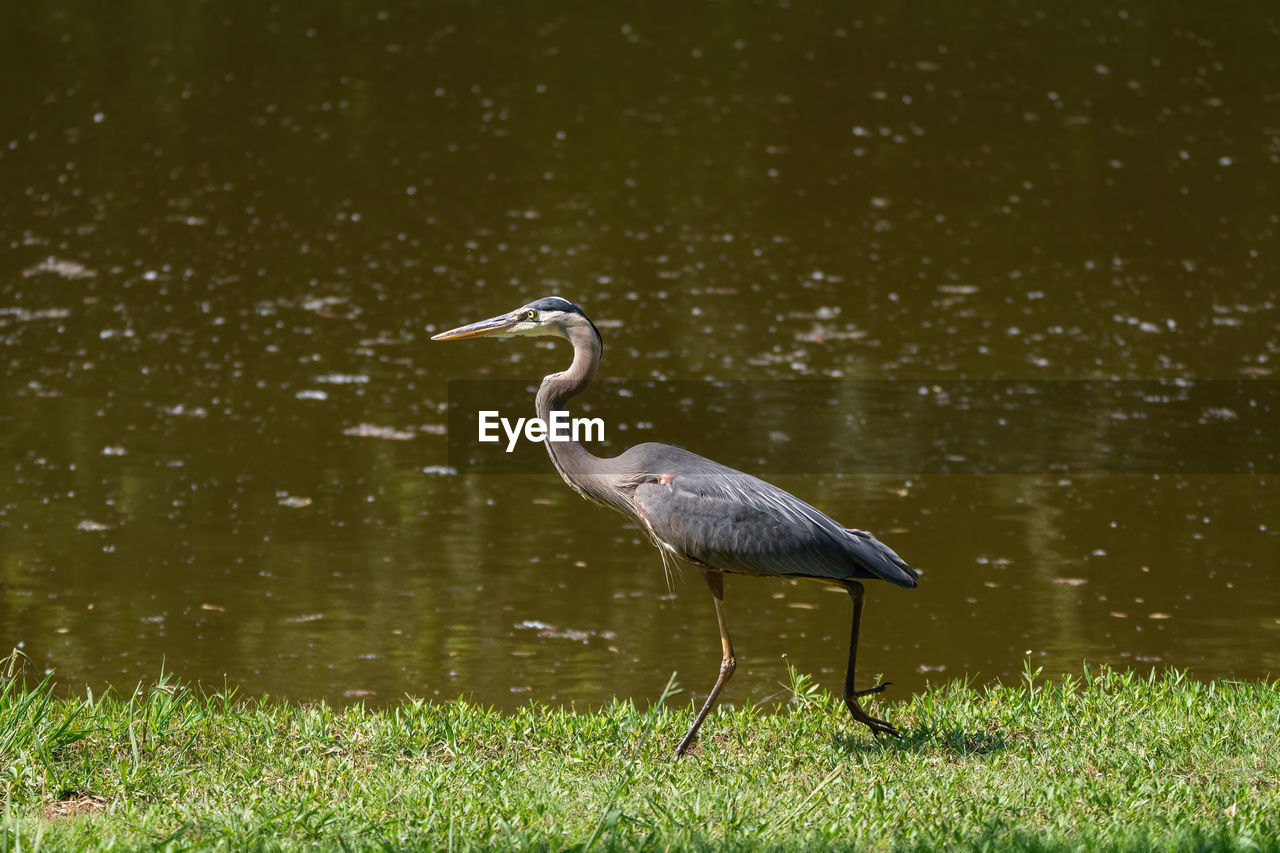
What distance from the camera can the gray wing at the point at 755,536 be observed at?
5555 millimetres

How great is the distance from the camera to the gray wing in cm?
555

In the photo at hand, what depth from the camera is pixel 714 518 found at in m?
5.57

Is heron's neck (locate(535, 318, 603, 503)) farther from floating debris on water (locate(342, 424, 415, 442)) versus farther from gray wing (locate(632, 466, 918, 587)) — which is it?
floating debris on water (locate(342, 424, 415, 442))

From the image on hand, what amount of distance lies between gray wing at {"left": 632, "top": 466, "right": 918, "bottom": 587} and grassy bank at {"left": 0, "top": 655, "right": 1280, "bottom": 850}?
672mm

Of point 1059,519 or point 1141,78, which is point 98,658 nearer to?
point 1059,519

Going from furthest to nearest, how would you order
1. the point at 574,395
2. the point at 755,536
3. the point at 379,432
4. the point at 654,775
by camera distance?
1. the point at 379,432
2. the point at 574,395
3. the point at 755,536
4. the point at 654,775

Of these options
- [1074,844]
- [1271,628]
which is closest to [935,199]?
[1271,628]

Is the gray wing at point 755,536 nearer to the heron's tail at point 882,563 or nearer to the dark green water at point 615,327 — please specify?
the heron's tail at point 882,563

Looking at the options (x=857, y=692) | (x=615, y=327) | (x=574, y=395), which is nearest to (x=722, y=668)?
(x=857, y=692)

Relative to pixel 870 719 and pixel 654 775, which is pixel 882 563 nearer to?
pixel 870 719

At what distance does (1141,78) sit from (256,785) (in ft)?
58.4

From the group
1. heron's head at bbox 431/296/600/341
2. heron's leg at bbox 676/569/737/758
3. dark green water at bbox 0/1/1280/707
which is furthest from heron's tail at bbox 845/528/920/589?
dark green water at bbox 0/1/1280/707

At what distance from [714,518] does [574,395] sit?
76 centimetres

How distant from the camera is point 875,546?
5699 millimetres
